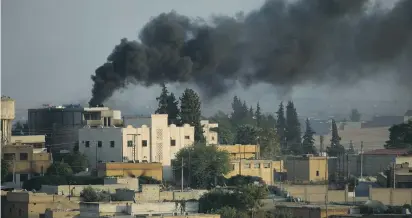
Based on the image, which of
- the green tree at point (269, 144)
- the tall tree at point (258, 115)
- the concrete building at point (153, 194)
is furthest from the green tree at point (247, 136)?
the concrete building at point (153, 194)

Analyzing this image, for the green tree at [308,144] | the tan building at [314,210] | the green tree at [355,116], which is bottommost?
the tan building at [314,210]

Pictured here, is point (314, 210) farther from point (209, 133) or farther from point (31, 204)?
point (209, 133)

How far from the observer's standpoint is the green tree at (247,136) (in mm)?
67125

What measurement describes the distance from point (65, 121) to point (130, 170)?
31.7ft

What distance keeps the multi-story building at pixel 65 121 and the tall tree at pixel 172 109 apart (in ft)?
5.63

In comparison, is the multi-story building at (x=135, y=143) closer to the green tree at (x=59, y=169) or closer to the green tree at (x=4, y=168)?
the green tree at (x=59, y=169)

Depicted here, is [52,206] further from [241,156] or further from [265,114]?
[265,114]

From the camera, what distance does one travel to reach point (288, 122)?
278 ft

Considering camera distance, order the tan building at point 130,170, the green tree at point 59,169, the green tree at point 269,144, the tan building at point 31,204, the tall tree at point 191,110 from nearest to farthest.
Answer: the tan building at point 31,204, the tan building at point 130,170, the green tree at point 59,169, the tall tree at point 191,110, the green tree at point 269,144

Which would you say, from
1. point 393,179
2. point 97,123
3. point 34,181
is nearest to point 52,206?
point 34,181

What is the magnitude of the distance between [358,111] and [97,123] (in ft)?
136

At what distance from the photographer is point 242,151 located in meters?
62.4

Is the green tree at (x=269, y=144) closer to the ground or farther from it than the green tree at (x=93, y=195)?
farther from it

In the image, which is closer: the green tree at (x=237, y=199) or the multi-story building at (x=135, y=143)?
the green tree at (x=237, y=199)
